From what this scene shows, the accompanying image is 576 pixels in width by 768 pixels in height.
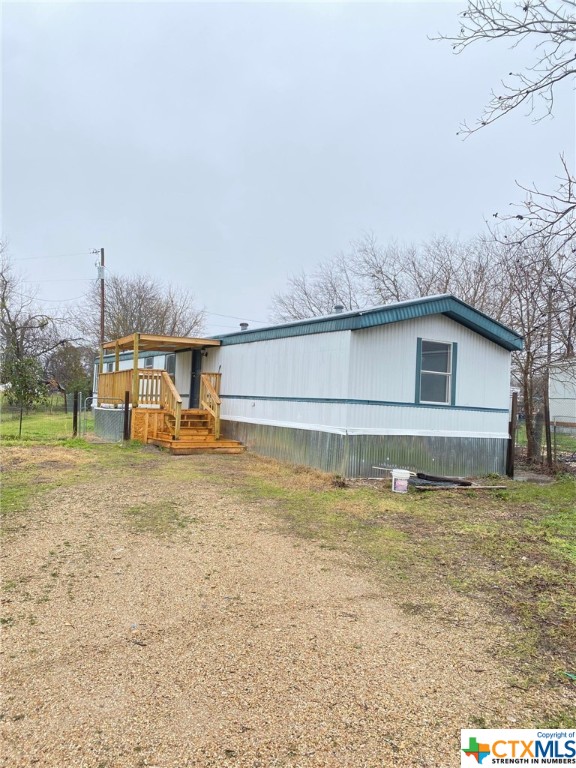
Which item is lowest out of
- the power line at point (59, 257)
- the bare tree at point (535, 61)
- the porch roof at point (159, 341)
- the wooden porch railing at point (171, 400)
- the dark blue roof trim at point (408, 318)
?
the wooden porch railing at point (171, 400)

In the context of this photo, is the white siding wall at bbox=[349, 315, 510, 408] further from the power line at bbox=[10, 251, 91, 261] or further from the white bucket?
the power line at bbox=[10, 251, 91, 261]

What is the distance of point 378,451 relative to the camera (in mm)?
8930

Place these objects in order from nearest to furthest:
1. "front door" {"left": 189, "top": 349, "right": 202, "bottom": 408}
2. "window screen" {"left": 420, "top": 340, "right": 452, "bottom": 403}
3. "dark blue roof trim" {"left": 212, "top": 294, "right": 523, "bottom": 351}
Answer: "dark blue roof trim" {"left": 212, "top": 294, "right": 523, "bottom": 351} < "window screen" {"left": 420, "top": 340, "right": 452, "bottom": 403} < "front door" {"left": 189, "top": 349, "right": 202, "bottom": 408}

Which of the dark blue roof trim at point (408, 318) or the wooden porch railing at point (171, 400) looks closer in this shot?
the dark blue roof trim at point (408, 318)

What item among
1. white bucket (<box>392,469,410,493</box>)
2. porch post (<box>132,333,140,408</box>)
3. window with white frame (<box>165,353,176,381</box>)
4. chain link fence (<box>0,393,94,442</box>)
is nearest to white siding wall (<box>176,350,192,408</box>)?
window with white frame (<box>165,353,176,381</box>)

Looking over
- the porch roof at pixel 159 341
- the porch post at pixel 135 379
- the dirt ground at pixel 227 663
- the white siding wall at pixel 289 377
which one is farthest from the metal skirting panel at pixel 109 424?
the dirt ground at pixel 227 663

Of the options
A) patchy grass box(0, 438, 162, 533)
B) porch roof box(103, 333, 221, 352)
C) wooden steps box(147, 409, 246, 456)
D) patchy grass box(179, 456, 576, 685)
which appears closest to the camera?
patchy grass box(179, 456, 576, 685)

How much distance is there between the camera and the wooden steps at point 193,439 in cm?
1115

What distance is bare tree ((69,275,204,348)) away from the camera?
94.3ft

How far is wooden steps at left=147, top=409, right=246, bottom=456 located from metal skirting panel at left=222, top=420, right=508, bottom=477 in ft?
2.48

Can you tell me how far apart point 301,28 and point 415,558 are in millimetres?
5965

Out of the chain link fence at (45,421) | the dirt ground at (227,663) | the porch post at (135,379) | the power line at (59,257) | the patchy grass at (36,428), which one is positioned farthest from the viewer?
the power line at (59,257)

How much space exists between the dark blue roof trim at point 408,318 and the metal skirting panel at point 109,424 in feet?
14.2

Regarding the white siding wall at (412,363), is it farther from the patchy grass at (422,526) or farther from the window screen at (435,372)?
the patchy grass at (422,526)
